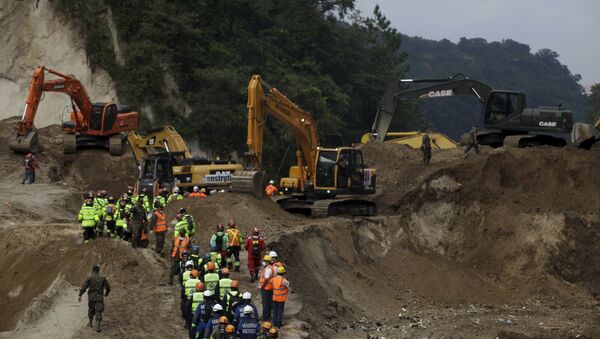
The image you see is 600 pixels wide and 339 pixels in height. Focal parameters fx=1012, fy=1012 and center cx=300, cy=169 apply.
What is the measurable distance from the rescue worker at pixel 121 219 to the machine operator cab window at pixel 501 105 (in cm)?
1780

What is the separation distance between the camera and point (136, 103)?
5494cm

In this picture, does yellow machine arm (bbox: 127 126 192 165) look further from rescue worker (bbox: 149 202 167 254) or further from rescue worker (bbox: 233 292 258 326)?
rescue worker (bbox: 233 292 258 326)

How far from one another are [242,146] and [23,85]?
12.6 metres

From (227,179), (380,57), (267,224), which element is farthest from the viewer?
(380,57)

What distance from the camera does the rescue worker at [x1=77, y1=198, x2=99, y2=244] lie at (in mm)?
28406

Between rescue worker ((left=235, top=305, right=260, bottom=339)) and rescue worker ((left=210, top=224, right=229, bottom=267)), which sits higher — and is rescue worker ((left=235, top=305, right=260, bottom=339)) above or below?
below

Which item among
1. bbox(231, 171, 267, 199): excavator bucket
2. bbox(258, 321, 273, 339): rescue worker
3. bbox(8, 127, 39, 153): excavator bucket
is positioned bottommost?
→ bbox(258, 321, 273, 339): rescue worker

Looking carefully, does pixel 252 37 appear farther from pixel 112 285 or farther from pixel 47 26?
pixel 112 285

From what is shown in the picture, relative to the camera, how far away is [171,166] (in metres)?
39.9

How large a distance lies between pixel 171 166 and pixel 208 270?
18.1m

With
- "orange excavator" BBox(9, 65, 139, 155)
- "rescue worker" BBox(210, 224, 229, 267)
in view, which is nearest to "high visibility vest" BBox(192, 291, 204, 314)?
"rescue worker" BBox(210, 224, 229, 267)

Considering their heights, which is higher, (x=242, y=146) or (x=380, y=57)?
(x=380, y=57)

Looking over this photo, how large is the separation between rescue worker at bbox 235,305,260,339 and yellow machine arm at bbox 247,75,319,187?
49.9 ft

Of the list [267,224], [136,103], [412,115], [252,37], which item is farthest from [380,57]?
[267,224]
